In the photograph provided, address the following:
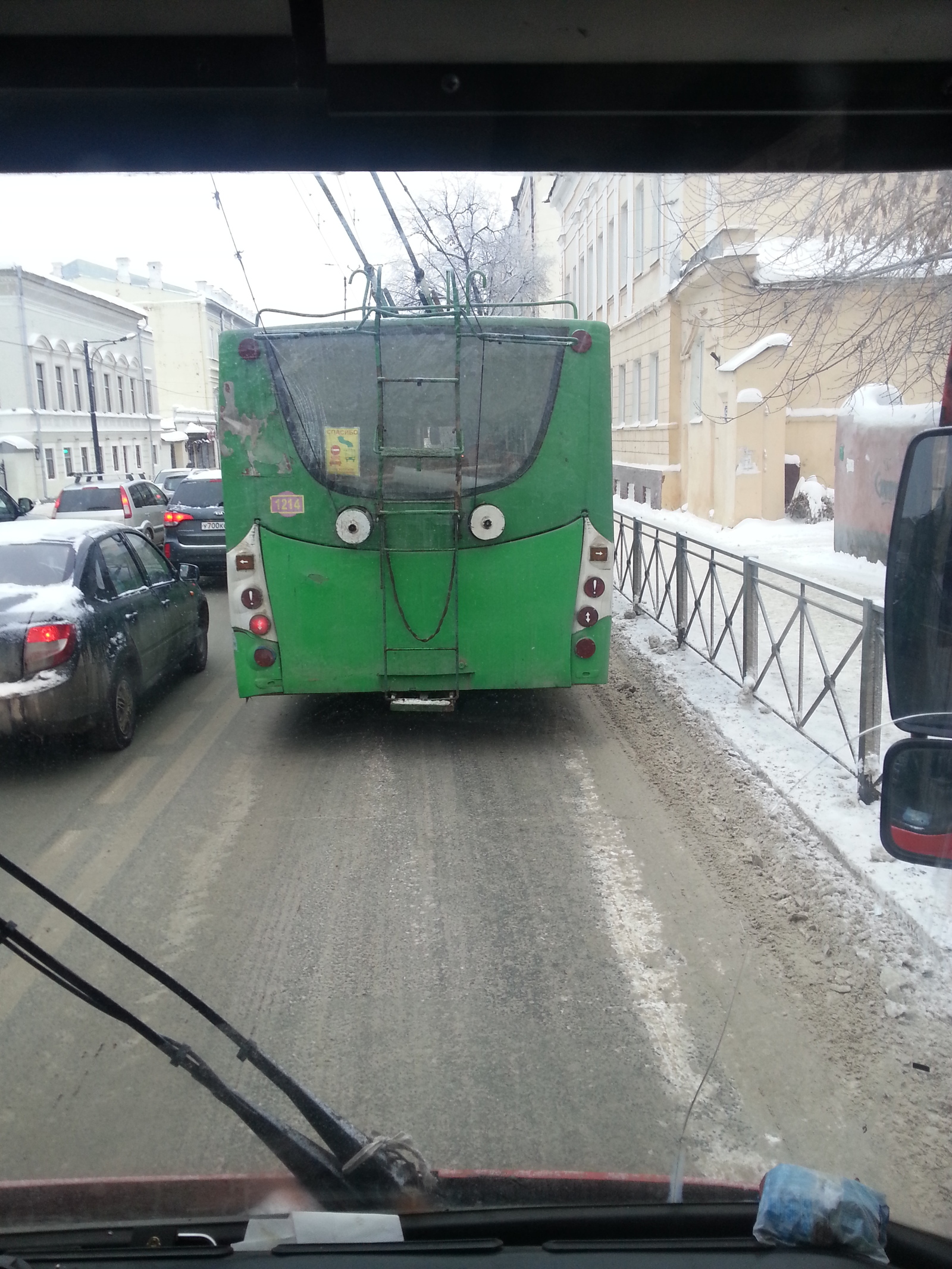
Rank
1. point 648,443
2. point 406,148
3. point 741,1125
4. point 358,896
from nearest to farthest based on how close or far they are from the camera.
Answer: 1. point 406,148
2. point 741,1125
3. point 358,896
4. point 648,443

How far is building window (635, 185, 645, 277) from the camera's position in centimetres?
502

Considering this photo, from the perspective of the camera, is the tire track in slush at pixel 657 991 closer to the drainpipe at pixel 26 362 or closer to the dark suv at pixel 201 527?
the drainpipe at pixel 26 362

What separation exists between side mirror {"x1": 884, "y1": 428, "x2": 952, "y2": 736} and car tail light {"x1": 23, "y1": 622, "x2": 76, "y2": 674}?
560 centimetres

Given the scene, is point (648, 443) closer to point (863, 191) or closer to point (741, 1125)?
point (863, 191)

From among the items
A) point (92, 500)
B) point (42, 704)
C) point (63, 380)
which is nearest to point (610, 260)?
point (42, 704)

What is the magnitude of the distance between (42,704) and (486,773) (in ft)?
9.60

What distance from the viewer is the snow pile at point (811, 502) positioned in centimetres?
1723

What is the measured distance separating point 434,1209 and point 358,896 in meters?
2.87

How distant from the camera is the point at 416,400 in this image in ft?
22.9

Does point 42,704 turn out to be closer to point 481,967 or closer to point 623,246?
point 481,967

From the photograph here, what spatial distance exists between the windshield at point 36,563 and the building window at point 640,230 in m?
4.57

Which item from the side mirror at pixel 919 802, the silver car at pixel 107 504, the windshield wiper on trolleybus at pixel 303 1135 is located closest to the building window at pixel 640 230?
the side mirror at pixel 919 802

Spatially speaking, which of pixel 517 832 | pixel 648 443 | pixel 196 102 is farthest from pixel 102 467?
pixel 196 102

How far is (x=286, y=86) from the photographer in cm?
242
